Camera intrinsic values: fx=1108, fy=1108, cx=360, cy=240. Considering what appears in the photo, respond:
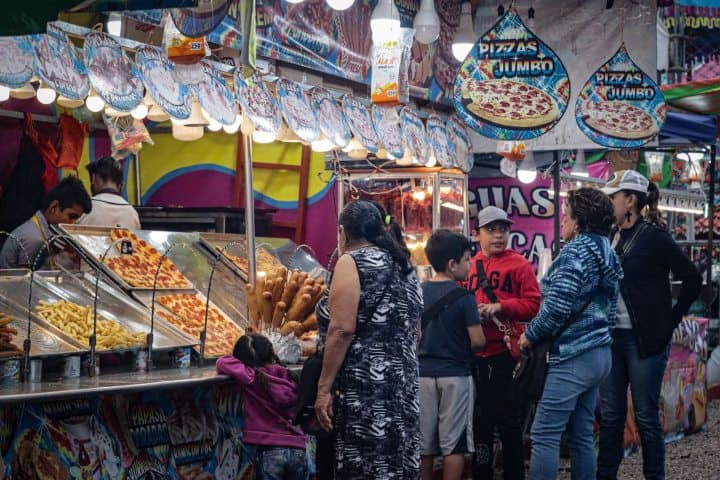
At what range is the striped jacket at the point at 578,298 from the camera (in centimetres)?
620

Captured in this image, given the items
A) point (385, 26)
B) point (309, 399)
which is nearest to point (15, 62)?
point (309, 399)

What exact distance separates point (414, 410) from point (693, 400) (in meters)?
6.34

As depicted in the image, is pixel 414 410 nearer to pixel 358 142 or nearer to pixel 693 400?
pixel 358 142

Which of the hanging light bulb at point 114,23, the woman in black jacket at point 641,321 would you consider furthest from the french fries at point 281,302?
the hanging light bulb at point 114,23

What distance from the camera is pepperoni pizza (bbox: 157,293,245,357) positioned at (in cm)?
642

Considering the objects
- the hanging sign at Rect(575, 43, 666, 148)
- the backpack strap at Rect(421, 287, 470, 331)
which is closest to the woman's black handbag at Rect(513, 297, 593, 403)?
the backpack strap at Rect(421, 287, 470, 331)

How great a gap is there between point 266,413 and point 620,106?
529 cm

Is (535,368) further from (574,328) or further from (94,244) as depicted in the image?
(94,244)

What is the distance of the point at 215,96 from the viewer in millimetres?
6512

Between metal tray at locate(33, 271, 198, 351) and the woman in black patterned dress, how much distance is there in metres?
1.17

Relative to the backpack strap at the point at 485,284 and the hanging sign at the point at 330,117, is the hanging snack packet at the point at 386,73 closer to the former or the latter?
the hanging sign at the point at 330,117

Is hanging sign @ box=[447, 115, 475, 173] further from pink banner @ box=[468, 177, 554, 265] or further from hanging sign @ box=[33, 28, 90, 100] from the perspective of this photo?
hanging sign @ box=[33, 28, 90, 100]

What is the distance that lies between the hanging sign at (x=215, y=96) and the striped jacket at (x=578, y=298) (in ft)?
6.92

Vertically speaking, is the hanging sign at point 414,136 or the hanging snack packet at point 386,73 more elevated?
the hanging snack packet at point 386,73
